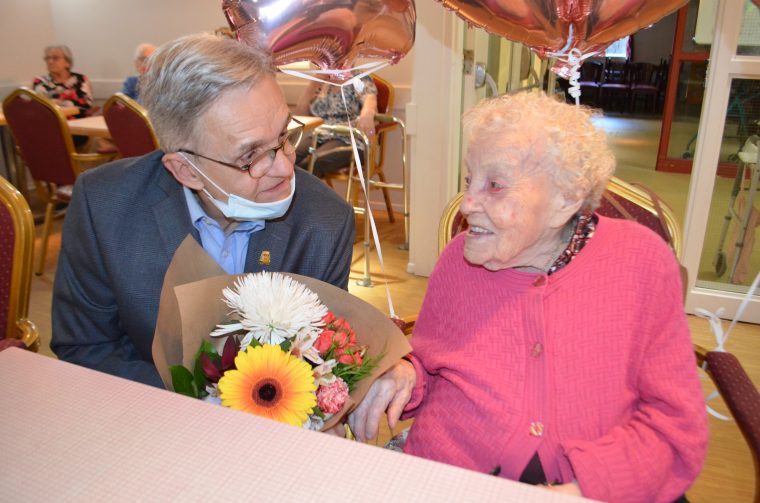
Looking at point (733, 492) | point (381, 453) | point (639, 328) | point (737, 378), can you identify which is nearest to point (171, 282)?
point (381, 453)

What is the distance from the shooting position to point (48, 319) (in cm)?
337

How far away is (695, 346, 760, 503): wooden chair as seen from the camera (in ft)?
3.90

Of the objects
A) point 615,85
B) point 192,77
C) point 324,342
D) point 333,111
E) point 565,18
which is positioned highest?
point 565,18

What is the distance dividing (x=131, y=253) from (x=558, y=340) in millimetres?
913

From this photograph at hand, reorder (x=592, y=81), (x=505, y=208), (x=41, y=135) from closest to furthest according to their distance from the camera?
(x=505, y=208), (x=41, y=135), (x=592, y=81)

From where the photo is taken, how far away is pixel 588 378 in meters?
1.17

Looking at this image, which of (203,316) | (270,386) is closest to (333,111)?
(203,316)

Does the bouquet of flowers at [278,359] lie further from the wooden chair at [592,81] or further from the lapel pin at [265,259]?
the wooden chair at [592,81]

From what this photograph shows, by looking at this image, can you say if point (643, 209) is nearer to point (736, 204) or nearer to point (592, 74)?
point (736, 204)

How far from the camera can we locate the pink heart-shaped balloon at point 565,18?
134 cm

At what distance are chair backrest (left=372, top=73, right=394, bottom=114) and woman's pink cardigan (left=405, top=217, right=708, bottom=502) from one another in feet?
11.0

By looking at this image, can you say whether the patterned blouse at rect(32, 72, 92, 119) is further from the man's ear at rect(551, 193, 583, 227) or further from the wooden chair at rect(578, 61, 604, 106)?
the wooden chair at rect(578, 61, 604, 106)

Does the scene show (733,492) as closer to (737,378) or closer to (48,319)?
(737,378)

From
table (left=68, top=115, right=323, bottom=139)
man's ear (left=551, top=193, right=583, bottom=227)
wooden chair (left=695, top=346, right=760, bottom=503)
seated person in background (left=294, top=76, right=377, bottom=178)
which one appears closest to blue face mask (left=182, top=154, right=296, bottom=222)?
man's ear (left=551, top=193, right=583, bottom=227)
